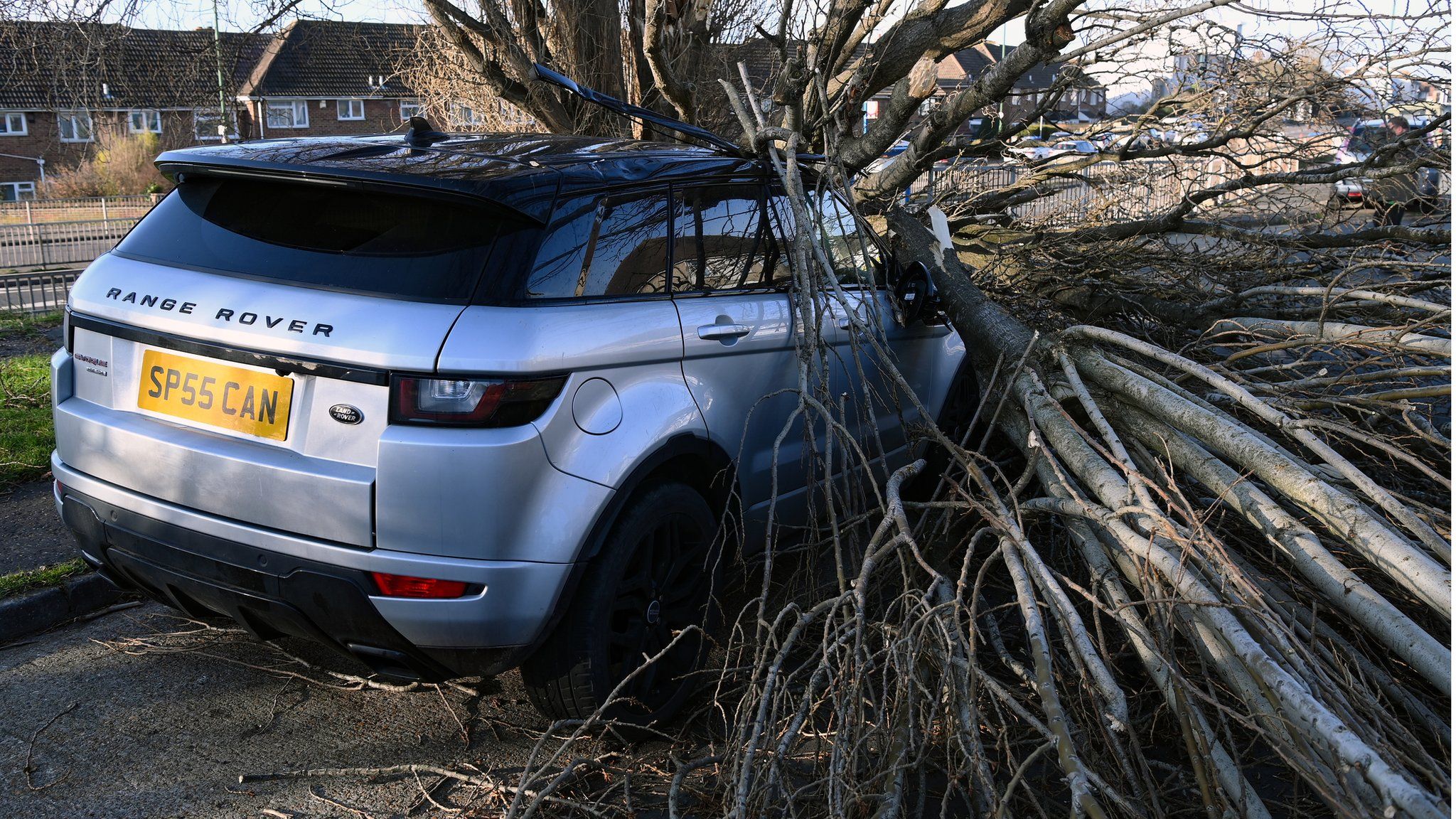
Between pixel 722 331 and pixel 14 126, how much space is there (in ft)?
178

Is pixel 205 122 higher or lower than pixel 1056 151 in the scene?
lower

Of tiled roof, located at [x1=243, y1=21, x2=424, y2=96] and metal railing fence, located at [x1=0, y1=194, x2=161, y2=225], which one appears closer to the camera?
tiled roof, located at [x1=243, y1=21, x2=424, y2=96]

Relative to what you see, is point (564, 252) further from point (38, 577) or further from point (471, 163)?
point (38, 577)

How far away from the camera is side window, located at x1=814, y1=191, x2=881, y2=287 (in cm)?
445

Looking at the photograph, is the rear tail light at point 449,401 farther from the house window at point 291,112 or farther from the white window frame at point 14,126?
the white window frame at point 14,126

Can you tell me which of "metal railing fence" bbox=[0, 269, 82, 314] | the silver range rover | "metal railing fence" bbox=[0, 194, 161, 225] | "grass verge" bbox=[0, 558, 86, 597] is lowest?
"metal railing fence" bbox=[0, 194, 161, 225]

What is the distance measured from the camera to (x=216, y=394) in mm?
3016

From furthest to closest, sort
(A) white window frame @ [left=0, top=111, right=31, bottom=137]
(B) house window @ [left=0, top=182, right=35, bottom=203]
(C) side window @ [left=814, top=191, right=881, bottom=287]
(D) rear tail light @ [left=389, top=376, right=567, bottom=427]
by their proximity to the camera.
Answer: (B) house window @ [left=0, top=182, right=35, bottom=203]
(A) white window frame @ [left=0, top=111, right=31, bottom=137]
(C) side window @ [left=814, top=191, right=881, bottom=287]
(D) rear tail light @ [left=389, top=376, right=567, bottom=427]

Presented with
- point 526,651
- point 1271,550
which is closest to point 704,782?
point 526,651

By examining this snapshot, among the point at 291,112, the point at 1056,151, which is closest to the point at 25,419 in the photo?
the point at 1056,151

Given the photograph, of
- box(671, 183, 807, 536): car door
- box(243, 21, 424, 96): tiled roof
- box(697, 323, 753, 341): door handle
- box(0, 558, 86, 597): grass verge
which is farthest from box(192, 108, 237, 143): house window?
box(697, 323, 753, 341): door handle

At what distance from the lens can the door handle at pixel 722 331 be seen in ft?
11.7

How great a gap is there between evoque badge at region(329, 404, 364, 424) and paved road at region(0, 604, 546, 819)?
3.63ft

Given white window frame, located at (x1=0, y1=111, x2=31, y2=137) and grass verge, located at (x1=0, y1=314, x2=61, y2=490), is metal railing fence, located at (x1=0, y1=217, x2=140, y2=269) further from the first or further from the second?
white window frame, located at (x1=0, y1=111, x2=31, y2=137)
